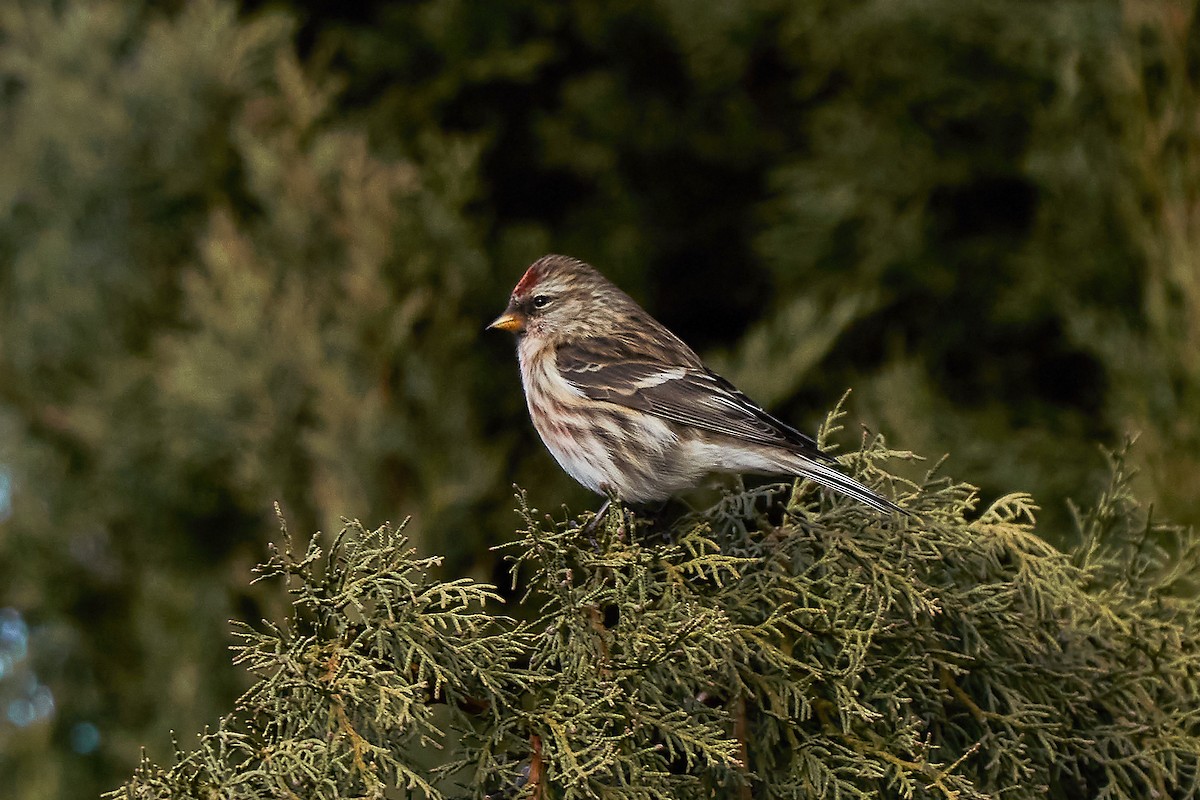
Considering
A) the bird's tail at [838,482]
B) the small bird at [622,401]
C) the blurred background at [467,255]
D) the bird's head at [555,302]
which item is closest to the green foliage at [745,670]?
the bird's tail at [838,482]

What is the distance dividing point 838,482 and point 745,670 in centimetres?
45

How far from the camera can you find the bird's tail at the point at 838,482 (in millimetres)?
2156

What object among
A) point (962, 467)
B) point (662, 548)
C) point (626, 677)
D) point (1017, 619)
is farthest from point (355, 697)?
point (962, 467)

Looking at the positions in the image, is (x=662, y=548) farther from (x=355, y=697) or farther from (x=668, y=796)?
(x=355, y=697)

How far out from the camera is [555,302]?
3.65m

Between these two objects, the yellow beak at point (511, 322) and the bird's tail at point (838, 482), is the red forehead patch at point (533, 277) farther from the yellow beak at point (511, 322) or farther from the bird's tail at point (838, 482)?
the bird's tail at point (838, 482)

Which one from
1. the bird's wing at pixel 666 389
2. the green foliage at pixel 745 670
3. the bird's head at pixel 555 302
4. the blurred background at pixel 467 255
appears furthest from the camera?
the blurred background at pixel 467 255

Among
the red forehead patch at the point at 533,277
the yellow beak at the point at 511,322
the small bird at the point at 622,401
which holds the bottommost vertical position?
the small bird at the point at 622,401

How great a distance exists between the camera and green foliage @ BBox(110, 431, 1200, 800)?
5.53ft

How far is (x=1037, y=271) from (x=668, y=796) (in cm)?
316

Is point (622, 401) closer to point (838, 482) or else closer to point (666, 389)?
point (666, 389)

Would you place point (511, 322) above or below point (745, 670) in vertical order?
above

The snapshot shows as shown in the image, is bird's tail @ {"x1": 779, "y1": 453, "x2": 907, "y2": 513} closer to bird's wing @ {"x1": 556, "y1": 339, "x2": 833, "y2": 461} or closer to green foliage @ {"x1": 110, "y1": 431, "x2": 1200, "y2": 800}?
green foliage @ {"x1": 110, "y1": 431, "x2": 1200, "y2": 800}

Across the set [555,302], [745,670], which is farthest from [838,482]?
[555,302]
